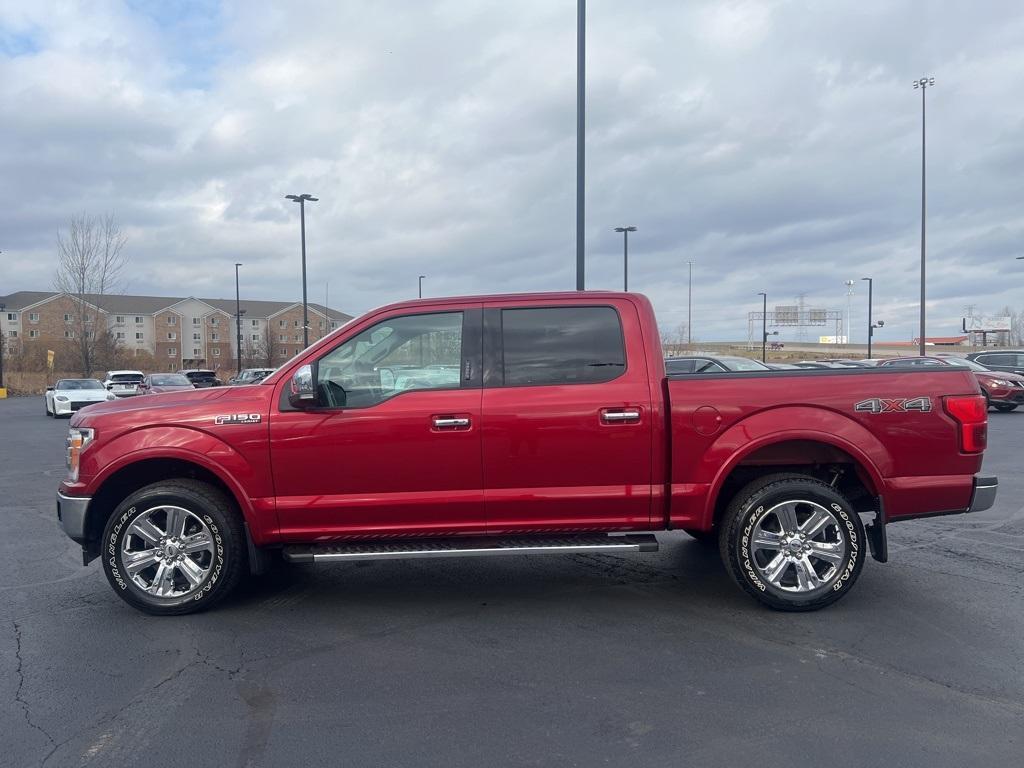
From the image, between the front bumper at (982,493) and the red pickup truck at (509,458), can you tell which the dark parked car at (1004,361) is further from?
the red pickup truck at (509,458)

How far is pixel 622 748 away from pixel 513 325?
271cm

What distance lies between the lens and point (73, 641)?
15.5ft

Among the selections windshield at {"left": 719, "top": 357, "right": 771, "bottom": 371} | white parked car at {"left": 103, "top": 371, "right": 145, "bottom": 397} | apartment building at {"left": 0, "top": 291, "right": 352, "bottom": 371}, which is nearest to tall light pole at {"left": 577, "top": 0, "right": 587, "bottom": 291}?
windshield at {"left": 719, "top": 357, "right": 771, "bottom": 371}

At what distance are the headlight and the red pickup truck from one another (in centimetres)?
1

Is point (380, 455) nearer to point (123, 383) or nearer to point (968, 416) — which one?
point (968, 416)

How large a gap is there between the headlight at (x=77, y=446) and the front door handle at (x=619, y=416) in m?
3.25

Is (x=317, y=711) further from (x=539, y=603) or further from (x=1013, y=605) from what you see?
(x=1013, y=605)

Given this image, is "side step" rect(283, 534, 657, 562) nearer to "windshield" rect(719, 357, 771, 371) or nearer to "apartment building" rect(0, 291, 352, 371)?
"windshield" rect(719, 357, 771, 371)

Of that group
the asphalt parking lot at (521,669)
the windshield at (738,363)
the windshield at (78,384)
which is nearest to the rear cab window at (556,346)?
the asphalt parking lot at (521,669)

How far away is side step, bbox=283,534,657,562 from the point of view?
4.87 metres

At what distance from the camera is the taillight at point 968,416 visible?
5.05 meters

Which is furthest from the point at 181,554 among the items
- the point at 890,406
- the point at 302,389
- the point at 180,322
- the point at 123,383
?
the point at 180,322

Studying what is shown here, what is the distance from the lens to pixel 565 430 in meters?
4.93

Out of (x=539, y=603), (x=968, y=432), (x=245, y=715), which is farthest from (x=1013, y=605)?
(x=245, y=715)
